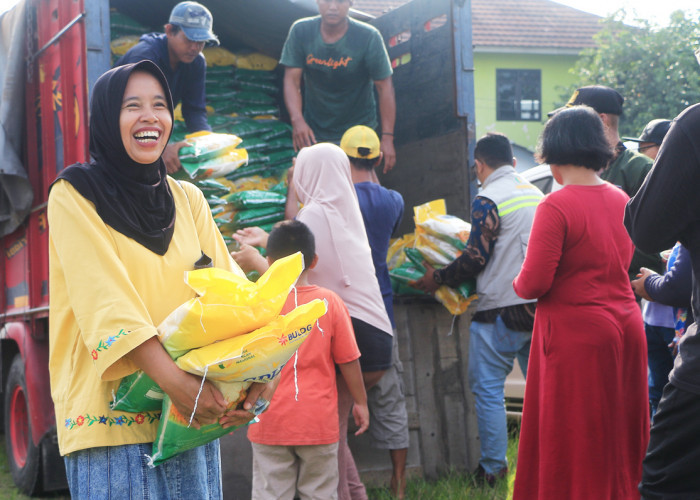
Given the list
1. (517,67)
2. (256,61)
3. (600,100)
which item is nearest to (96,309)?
(600,100)

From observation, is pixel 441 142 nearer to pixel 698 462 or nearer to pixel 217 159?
pixel 217 159

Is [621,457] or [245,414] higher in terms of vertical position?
[245,414]

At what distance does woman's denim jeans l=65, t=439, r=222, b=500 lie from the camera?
6.84 ft

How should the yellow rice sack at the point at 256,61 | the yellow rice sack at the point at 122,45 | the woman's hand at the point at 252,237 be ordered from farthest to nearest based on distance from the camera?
the yellow rice sack at the point at 256,61 → the yellow rice sack at the point at 122,45 → the woman's hand at the point at 252,237

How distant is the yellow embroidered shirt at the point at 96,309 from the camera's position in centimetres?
200

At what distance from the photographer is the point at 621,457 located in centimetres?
334

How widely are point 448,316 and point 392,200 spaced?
3.11 ft

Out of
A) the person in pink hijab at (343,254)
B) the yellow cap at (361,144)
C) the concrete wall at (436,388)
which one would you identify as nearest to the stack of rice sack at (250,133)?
the yellow cap at (361,144)

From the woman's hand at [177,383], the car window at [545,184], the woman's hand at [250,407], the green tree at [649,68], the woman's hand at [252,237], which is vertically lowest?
the woman's hand at [250,407]

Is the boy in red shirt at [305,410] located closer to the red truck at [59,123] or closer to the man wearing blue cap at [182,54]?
the man wearing blue cap at [182,54]

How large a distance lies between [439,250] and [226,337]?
10.1ft

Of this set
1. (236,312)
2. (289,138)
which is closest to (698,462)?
(236,312)

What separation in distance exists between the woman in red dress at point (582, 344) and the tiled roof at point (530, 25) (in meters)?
22.2

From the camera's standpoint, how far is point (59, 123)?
4.68 meters
